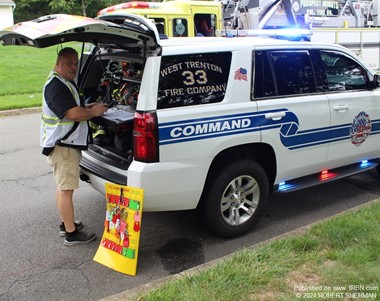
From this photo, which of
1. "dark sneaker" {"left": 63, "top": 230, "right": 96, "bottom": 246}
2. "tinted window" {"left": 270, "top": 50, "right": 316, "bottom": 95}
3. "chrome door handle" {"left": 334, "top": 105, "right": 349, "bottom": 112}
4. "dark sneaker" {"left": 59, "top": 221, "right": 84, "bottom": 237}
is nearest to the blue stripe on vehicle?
"chrome door handle" {"left": 334, "top": 105, "right": 349, "bottom": 112}

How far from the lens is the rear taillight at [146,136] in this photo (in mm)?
3502

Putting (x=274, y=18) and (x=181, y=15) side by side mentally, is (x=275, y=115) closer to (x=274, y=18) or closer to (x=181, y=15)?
(x=181, y=15)

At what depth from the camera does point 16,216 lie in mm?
4758

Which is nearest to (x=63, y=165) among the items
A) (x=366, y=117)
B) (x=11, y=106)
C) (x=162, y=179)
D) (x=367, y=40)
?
(x=162, y=179)

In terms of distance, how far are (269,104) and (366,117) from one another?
153 centimetres

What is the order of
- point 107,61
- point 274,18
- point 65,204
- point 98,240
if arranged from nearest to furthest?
point 65,204
point 98,240
point 107,61
point 274,18

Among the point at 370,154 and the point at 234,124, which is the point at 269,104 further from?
the point at 370,154

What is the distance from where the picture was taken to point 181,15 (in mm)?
11492

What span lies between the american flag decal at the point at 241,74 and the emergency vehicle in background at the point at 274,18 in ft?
19.8

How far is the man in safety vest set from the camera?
12.3 feet

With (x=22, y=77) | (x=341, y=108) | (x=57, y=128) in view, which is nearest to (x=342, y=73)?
(x=341, y=108)

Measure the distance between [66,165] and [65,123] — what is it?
1.25ft

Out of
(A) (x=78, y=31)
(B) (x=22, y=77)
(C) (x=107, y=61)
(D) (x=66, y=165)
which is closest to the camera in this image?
(A) (x=78, y=31)

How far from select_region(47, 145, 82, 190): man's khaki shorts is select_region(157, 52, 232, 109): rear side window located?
96cm
